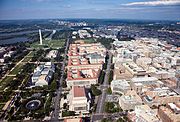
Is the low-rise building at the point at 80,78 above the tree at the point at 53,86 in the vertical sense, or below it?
above

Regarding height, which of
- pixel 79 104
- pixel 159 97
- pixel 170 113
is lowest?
pixel 79 104

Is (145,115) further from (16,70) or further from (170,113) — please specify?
(16,70)

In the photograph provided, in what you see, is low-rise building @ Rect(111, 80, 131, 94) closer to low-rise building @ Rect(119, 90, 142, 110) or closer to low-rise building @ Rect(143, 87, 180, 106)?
low-rise building @ Rect(143, 87, 180, 106)

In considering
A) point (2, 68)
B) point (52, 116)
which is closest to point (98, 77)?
point (52, 116)

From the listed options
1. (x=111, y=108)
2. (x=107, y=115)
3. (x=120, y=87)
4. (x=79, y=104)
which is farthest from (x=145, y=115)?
(x=120, y=87)

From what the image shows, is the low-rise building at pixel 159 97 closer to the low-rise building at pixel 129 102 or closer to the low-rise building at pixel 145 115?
the low-rise building at pixel 129 102

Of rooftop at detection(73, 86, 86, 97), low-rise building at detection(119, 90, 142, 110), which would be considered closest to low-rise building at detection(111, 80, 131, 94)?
low-rise building at detection(119, 90, 142, 110)

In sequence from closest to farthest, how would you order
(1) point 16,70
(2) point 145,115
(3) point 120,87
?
(2) point 145,115 → (3) point 120,87 → (1) point 16,70

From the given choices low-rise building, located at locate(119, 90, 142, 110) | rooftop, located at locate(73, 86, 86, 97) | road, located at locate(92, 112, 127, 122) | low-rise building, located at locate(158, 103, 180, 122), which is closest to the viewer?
low-rise building, located at locate(158, 103, 180, 122)

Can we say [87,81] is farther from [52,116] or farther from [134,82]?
[52,116]

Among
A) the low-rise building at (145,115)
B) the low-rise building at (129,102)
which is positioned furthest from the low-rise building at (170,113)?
the low-rise building at (129,102)

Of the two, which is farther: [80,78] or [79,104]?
[80,78]
